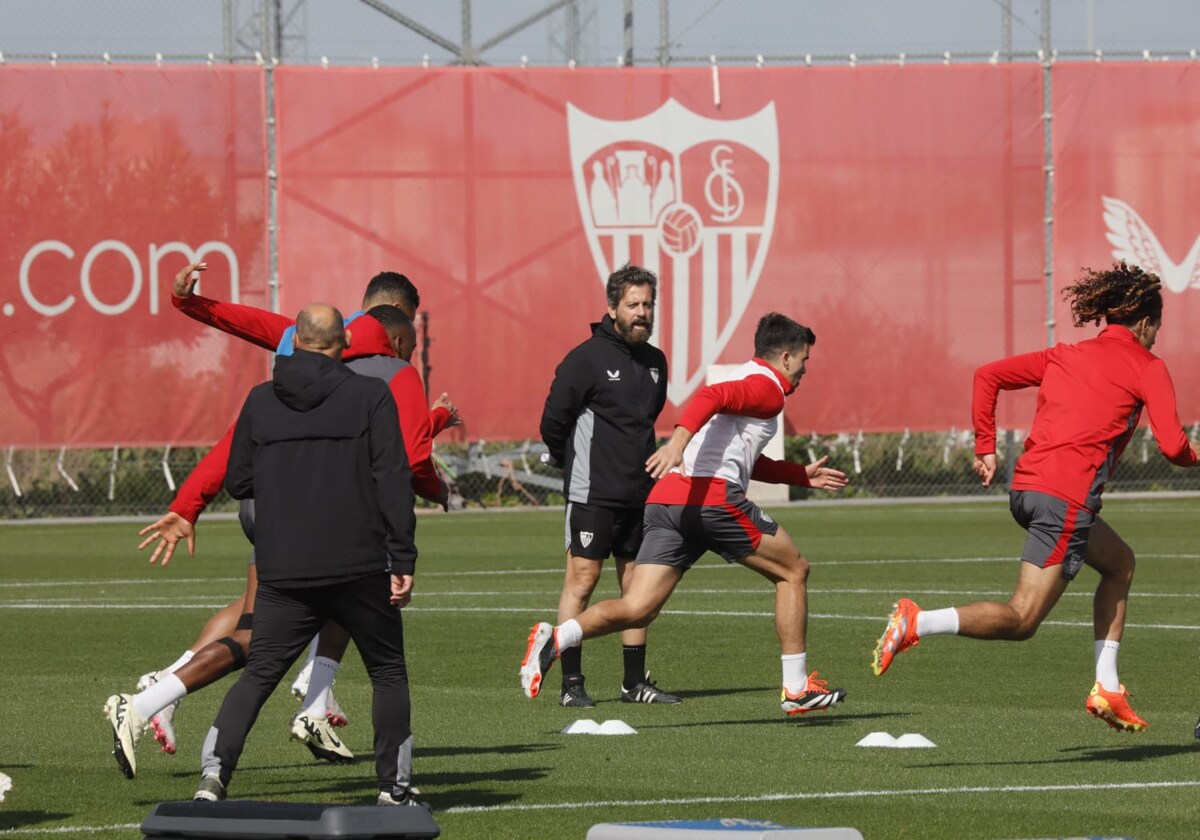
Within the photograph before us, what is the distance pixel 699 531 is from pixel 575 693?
1350mm

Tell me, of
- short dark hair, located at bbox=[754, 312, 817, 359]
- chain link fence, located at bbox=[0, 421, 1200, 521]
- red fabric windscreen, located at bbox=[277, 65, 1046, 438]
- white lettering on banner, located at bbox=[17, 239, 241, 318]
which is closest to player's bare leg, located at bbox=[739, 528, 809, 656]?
short dark hair, located at bbox=[754, 312, 817, 359]

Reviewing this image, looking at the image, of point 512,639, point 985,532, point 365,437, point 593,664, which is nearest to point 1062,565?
point 365,437

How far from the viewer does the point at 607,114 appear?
29.9m

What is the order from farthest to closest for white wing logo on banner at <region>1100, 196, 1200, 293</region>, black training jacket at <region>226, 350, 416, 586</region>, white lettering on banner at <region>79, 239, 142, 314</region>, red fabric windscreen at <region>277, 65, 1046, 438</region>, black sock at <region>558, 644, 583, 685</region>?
white wing logo on banner at <region>1100, 196, 1200, 293</region> < red fabric windscreen at <region>277, 65, 1046, 438</region> < white lettering on banner at <region>79, 239, 142, 314</region> < black sock at <region>558, 644, 583, 685</region> < black training jacket at <region>226, 350, 416, 586</region>

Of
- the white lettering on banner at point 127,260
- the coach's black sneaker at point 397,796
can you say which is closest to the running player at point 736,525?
the coach's black sneaker at point 397,796

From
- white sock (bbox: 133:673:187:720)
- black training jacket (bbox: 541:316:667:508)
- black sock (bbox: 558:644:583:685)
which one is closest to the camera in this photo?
white sock (bbox: 133:673:187:720)

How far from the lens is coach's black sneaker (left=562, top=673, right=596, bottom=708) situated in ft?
36.3

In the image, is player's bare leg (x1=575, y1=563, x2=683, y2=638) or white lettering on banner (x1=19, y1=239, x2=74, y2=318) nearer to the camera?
player's bare leg (x1=575, y1=563, x2=683, y2=638)

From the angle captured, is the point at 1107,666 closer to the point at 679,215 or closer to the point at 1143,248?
the point at 679,215

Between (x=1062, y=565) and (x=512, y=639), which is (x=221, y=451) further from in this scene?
Answer: (x=512, y=639)

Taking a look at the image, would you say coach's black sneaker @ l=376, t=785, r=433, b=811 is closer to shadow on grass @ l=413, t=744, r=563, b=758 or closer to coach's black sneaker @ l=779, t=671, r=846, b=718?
shadow on grass @ l=413, t=744, r=563, b=758

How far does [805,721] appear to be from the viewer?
10234 millimetres

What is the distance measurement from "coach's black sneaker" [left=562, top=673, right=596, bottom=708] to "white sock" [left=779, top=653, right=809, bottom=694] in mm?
1244

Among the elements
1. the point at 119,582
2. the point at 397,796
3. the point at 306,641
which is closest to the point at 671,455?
the point at 306,641
